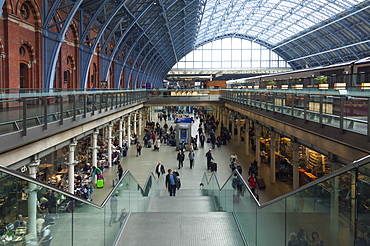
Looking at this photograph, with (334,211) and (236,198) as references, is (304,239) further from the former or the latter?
(236,198)

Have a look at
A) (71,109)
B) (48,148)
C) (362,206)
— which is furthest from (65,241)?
(71,109)

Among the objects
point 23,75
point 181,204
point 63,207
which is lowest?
point 181,204

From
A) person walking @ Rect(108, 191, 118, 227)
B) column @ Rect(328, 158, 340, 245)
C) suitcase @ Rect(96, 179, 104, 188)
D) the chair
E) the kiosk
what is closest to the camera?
column @ Rect(328, 158, 340, 245)

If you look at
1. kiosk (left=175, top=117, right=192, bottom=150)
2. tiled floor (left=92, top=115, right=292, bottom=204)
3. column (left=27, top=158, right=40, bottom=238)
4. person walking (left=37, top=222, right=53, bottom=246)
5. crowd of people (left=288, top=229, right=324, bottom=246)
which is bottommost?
tiled floor (left=92, top=115, right=292, bottom=204)

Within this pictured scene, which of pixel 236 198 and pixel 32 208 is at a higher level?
pixel 32 208

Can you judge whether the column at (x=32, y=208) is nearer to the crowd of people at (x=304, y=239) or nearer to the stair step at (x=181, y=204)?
the crowd of people at (x=304, y=239)

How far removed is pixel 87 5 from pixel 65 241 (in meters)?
24.7

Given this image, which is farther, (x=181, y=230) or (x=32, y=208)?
(x=181, y=230)

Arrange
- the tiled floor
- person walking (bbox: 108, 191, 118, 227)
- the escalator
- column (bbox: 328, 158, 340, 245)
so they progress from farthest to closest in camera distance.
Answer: the tiled floor
person walking (bbox: 108, 191, 118, 227)
column (bbox: 328, 158, 340, 245)
the escalator

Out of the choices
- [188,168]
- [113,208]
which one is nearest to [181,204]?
[113,208]

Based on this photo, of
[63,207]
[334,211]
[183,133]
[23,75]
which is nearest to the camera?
[334,211]

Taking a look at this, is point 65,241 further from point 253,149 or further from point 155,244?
point 253,149

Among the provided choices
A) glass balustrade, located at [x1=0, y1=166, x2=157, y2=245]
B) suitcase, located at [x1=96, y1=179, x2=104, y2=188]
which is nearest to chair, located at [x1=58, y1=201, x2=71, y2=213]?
glass balustrade, located at [x1=0, y1=166, x2=157, y2=245]

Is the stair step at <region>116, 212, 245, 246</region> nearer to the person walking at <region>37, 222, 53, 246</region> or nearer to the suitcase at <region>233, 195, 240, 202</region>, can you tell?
the suitcase at <region>233, 195, 240, 202</region>
